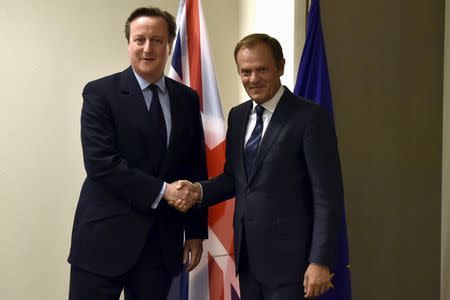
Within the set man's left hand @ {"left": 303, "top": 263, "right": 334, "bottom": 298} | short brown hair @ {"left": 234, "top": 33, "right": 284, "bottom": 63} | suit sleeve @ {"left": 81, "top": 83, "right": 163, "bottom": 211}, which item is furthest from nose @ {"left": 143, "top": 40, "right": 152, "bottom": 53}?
man's left hand @ {"left": 303, "top": 263, "right": 334, "bottom": 298}

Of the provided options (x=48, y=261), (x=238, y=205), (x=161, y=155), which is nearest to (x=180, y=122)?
(x=161, y=155)

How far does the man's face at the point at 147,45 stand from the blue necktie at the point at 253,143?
0.44m

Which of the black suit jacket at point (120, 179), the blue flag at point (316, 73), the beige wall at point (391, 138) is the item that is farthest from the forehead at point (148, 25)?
the beige wall at point (391, 138)

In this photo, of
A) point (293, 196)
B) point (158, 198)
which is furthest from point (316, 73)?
point (158, 198)

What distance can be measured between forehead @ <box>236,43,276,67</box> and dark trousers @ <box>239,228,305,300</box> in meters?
0.59

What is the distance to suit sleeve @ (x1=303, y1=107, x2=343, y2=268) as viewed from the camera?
1611mm

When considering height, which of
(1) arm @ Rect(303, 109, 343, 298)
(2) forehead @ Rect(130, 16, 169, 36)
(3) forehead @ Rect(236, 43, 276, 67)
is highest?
(2) forehead @ Rect(130, 16, 169, 36)

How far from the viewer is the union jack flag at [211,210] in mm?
2346

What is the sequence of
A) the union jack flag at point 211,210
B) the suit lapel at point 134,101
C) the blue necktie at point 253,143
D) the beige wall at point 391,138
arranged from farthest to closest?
the beige wall at point 391,138 → the union jack flag at point 211,210 → the suit lapel at point 134,101 → the blue necktie at point 253,143

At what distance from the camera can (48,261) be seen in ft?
9.66

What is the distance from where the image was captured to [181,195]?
1823mm

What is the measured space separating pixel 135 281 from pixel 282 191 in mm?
657

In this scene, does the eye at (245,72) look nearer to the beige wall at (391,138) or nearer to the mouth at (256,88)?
the mouth at (256,88)

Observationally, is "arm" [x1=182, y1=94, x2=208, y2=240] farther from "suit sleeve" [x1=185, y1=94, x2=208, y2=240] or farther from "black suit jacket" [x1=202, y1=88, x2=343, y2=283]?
"black suit jacket" [x1=202, y1=88, x2=343, y2=283]
